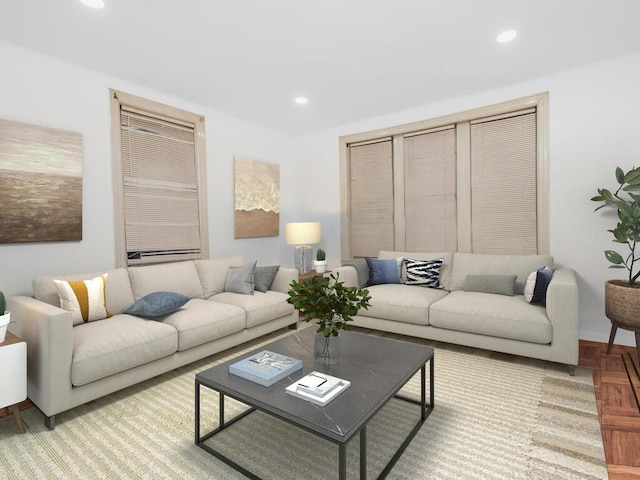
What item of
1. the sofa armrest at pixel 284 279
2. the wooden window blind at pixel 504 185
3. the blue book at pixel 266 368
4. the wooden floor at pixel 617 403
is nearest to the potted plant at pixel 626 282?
the wooden floor at pixel 617 403

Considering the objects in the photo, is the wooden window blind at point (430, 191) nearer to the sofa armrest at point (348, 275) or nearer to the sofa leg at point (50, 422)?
the sofa armrest at point (348, 275)

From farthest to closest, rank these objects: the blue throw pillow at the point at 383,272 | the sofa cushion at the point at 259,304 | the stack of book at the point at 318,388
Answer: the blue throw pillow at the point at 383,272 → the sofa cushion at the point at 259,304 → the stack of book at the point at 318,388

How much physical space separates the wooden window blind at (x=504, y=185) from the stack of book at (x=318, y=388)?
283 centimetres

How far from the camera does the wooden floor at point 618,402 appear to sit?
62.3 inches

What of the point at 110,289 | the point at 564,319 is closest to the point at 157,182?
the point at 110,289

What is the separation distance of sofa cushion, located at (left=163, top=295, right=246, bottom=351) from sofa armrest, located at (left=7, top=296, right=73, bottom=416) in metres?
0.71

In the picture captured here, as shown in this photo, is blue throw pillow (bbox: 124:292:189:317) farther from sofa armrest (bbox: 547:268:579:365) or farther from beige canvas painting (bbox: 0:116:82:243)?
sofa armrest (bbox: 547:268:579:365)

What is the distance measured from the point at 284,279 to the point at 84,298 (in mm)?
1745

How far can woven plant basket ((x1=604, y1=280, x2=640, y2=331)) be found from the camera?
8.20 ft

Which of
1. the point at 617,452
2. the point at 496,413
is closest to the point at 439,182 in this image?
the point at 496,413

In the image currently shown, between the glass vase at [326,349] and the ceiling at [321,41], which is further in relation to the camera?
the ceiling at [321,41]

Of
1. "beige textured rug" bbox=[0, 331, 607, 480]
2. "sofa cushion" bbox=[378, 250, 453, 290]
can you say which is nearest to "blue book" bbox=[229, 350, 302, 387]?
"beige textured rug" bbox=[0, 331, 607, 480]

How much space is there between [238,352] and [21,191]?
2.07 metres

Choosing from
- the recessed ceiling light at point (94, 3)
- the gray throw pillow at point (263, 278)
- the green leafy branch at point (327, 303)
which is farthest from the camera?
the gray throw pillow at point (263, 278)
